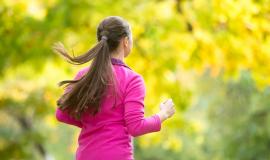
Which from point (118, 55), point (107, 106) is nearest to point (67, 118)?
point (107, 106)

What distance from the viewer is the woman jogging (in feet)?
12.5

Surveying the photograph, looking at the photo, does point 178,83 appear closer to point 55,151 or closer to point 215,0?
point 215,0

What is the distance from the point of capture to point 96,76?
3.87 meters

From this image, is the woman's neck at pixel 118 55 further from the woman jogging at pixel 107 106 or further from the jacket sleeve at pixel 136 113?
the jacket sleeve at pixel 136 113

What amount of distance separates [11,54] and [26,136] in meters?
9.00

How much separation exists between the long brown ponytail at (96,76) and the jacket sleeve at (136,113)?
0.32 ft

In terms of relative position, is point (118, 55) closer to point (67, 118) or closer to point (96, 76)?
point (96, 76)

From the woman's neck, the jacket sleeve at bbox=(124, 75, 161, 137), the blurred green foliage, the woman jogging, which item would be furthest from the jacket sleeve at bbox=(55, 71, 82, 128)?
the blurred green foliage

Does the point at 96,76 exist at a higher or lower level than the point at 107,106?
higher

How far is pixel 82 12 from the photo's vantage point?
405 inches

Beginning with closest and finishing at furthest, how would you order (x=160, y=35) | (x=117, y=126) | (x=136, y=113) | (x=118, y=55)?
(x=136, y=113), (x=117, y=126), (x=118, y=55), (x=160, y=35)

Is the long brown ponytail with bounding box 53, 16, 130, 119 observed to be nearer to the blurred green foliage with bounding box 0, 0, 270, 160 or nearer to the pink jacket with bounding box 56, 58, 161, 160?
the pink jacket with bounding box 56, 58, 161, 160

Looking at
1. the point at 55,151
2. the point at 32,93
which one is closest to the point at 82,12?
the point at 32,93

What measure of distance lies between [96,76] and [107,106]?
0.53 feet
